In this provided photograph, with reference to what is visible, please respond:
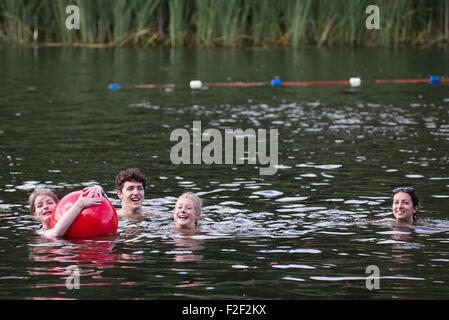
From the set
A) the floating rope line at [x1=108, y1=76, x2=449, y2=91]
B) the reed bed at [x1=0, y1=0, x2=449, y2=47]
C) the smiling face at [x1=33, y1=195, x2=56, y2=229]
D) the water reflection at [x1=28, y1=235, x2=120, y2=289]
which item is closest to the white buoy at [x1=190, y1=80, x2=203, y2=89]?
the floating rope line at [x1=108, y1=76, x2=449, y2=91]

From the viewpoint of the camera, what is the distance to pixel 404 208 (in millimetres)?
11438

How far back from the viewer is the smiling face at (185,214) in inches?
440

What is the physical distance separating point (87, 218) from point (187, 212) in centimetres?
127

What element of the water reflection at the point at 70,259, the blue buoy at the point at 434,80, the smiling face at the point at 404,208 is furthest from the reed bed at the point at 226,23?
the water reflection at the point at 70,259

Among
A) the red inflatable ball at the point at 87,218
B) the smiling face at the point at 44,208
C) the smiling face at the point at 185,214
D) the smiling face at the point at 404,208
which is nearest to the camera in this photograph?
the red inflatable ball at the point at 87,218

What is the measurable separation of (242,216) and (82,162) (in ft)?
15.0

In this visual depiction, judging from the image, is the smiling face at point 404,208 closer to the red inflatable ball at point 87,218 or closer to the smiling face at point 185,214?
the smiling face at point 185,214

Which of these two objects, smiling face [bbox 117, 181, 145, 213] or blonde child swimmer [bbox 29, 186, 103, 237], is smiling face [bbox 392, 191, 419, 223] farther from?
blonde child swimmer [bbox 29, 186, 103, 237]

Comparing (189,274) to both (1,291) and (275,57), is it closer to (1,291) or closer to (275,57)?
(1,291)

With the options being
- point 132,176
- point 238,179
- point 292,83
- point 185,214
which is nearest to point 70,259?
point 185,214

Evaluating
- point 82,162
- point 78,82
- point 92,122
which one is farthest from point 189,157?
point 78,82

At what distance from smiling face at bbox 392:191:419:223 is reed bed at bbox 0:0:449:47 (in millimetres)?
21145

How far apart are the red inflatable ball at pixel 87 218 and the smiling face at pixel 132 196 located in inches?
51.1

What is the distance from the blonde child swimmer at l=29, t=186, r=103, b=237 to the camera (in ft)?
34.4
